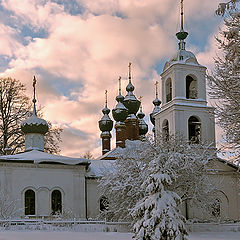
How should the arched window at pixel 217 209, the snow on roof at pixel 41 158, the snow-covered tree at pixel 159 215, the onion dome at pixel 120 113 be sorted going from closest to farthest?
1. the snow-covered tree at pixel 159 215
2. the snow on roof at pixel 41 158
3. the arched window at pixel 217 209
4. the onion dome at pixel 120 113

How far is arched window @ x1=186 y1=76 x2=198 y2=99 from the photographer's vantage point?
30072 mm

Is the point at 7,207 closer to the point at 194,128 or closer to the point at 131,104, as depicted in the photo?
the point at 194,128

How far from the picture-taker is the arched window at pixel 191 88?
→ 30.1 metres

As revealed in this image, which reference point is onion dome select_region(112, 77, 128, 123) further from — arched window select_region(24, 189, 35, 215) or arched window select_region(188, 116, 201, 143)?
arched window select_region(24, 189, 35, 215)

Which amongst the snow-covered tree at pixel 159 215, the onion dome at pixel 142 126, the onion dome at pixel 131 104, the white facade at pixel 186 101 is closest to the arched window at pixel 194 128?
the white facade at pixel 186 101

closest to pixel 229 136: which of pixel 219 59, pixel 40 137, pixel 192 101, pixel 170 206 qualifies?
pixel 219 59

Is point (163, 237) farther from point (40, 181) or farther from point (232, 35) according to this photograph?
point (40, 181)

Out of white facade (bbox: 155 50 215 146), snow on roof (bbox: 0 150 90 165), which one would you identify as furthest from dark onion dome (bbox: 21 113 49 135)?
white facade (bbox: 155 50 215 146)

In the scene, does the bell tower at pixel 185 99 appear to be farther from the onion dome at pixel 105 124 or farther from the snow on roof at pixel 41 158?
the onion dome at pixel 105 124

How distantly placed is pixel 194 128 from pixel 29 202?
10.5 meters

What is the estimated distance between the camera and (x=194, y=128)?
3002 cm

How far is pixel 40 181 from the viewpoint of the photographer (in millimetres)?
27281

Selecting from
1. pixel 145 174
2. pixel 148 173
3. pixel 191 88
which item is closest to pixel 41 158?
pixel 145 174

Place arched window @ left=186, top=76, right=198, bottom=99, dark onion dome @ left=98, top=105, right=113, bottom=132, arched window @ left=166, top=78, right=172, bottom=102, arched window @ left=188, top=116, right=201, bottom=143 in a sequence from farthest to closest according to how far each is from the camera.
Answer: dark onion dome @ left=98, top=105, right=113, bottom=132 → arched window @ left=166, top=78, right=172, bottom=102 → arched window @ left=186, top=76, right=198, bottom=99 → arched window @ left=188, top=116, right=201, bottom=143
